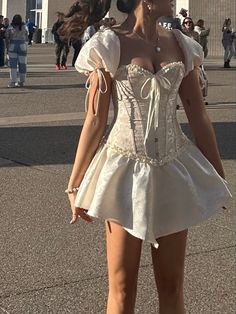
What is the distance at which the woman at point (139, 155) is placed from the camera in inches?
117

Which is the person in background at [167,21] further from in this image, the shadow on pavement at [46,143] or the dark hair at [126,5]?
the shadow on pavement at [46,143]

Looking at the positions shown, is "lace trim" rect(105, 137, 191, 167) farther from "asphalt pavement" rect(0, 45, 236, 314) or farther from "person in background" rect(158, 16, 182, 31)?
"asphalt pavement" rect(0, 45, 236, 314)

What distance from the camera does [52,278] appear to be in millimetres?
4688

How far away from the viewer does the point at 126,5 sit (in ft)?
10.2

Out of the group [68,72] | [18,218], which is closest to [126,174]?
[18,218]

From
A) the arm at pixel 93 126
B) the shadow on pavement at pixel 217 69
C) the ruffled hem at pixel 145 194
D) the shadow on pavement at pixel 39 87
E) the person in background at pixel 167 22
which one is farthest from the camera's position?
the shadow on pavement at pixel 217 69

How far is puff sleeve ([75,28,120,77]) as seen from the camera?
298 cm

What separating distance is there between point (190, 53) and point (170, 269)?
1.00m

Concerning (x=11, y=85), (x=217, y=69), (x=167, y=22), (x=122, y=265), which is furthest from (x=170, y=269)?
(x=217, y=69)

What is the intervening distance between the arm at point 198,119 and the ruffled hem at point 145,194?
0.14 meters

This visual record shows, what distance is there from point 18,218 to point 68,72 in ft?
57.1

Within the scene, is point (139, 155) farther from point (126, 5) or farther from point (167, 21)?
point (167, 21)

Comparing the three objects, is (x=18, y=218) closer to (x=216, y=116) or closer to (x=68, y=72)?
(x=216, y=116)

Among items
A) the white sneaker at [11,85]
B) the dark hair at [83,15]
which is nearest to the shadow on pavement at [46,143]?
the dark hair at [83,15]
